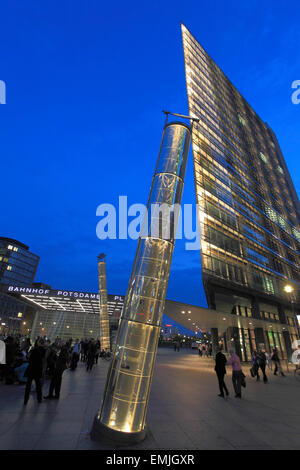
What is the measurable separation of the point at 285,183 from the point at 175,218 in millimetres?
81106

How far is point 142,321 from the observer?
5074mm

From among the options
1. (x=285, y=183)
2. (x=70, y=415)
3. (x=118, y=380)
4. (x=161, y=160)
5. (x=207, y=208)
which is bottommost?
(x=70, y=415)

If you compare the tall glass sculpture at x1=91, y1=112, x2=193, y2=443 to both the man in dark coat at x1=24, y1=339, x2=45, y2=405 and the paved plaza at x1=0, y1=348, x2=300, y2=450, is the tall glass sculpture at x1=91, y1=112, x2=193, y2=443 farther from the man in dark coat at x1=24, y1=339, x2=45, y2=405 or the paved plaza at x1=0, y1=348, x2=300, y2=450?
the man in dark coat at x1=24, y1=339, x2=45, y2=405

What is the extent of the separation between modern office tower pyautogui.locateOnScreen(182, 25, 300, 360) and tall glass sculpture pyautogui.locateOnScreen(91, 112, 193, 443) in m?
26.9

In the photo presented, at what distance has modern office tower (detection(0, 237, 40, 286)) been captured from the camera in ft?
383

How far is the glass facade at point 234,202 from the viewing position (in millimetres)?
35688

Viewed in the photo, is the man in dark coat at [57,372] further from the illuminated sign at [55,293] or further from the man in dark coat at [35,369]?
the illuminated sign at [55,293]

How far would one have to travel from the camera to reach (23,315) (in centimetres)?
10194

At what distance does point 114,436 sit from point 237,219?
1634 inches

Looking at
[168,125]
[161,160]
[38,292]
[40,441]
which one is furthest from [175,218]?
[38,292]

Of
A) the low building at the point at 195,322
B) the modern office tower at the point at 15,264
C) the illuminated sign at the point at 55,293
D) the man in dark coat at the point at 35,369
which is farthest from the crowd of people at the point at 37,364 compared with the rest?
the modern office tower at the point at 15,264

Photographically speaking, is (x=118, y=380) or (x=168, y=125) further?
(x=168, y=125)

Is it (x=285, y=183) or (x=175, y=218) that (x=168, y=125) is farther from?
(x=285, y=183)

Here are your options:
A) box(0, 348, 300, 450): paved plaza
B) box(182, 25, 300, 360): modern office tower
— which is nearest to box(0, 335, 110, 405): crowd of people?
box(0, 348, 300, 450): paved plaza
